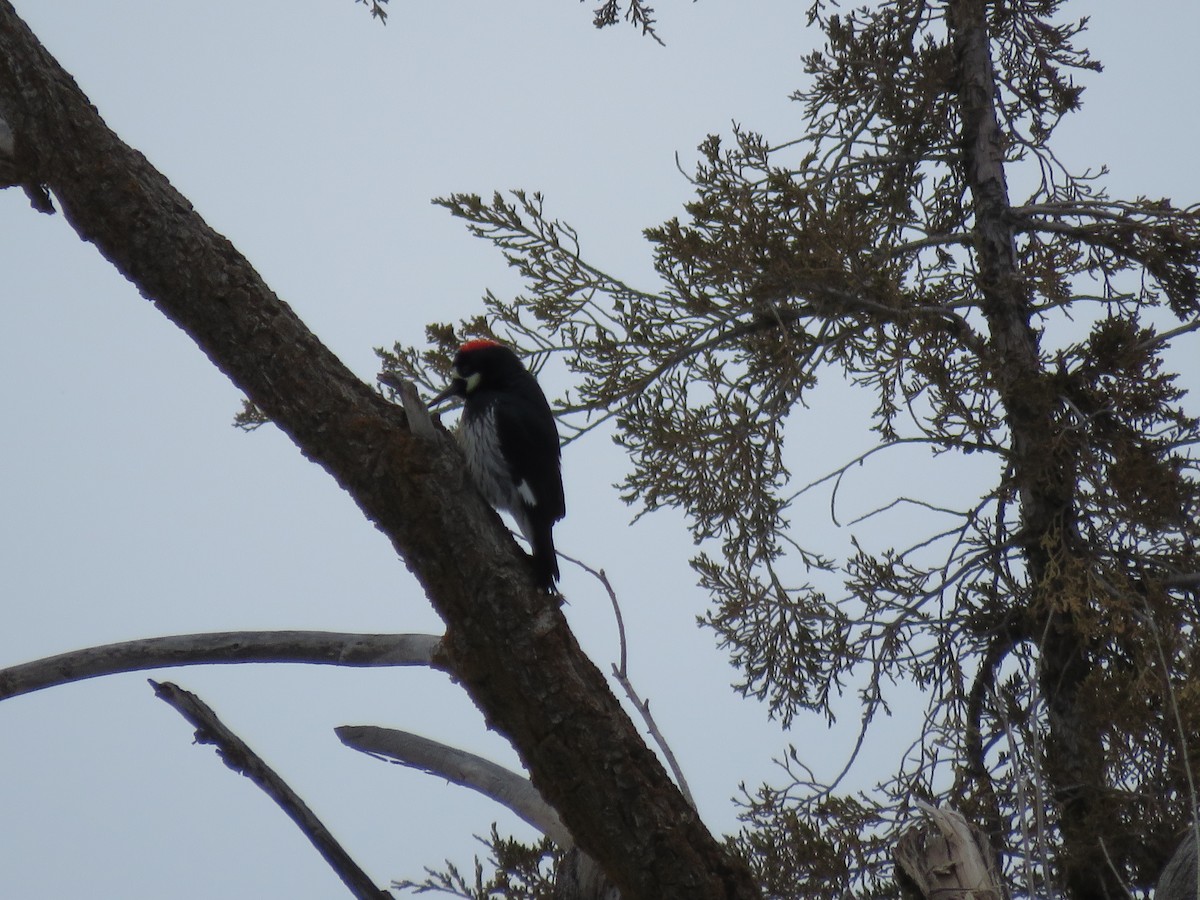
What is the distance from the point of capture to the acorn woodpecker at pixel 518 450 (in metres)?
4.02

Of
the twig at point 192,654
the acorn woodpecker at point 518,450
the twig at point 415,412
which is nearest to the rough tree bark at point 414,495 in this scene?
the twig at point 415,412

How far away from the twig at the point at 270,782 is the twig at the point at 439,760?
679 mm

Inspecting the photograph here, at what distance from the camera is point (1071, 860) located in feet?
15.4

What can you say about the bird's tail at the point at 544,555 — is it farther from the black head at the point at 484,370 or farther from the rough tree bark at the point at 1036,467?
the rough tree bark at the point at 1036,467

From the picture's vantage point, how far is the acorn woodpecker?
13.2 ft

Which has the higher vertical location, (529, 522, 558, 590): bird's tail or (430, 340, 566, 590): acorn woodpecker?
(430, 340, 566, 590): acorn woodpecker

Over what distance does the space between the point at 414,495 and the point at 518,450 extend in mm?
1184

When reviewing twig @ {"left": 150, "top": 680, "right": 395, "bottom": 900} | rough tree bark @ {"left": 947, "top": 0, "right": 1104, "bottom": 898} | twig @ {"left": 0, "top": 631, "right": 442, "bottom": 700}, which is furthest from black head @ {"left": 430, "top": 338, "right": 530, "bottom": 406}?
rough tree bark @ {"left": 947, "top": 0, "right": 1104, "bottom": 898}

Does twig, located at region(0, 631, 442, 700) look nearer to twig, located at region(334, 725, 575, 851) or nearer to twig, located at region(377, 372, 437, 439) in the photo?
twig, located at region(334, 725, 575, 851)

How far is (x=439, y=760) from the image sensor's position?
370cm

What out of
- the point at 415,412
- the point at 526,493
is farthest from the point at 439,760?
the point at 415,412

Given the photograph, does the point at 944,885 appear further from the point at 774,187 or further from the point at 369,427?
the point at 774,187

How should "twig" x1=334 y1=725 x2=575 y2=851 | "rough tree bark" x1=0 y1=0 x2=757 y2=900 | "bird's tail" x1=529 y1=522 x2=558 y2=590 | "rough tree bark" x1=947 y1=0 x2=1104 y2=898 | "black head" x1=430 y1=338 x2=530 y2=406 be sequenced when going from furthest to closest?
"rough tree bark" x1=947 y1=0 x2=1104 y2=898 < "black head" x1=430 y1=338 x2=530 y2=406 < "twig" x1=334 y1=725 x2=575 y2=851 < "bird's tail" x1=529 y1=522 x2=558 y2=590 < "rough tree bark" x1=0 y1=0 x2=757 y2=900

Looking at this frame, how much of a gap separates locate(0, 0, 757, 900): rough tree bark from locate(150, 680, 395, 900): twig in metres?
0.52
